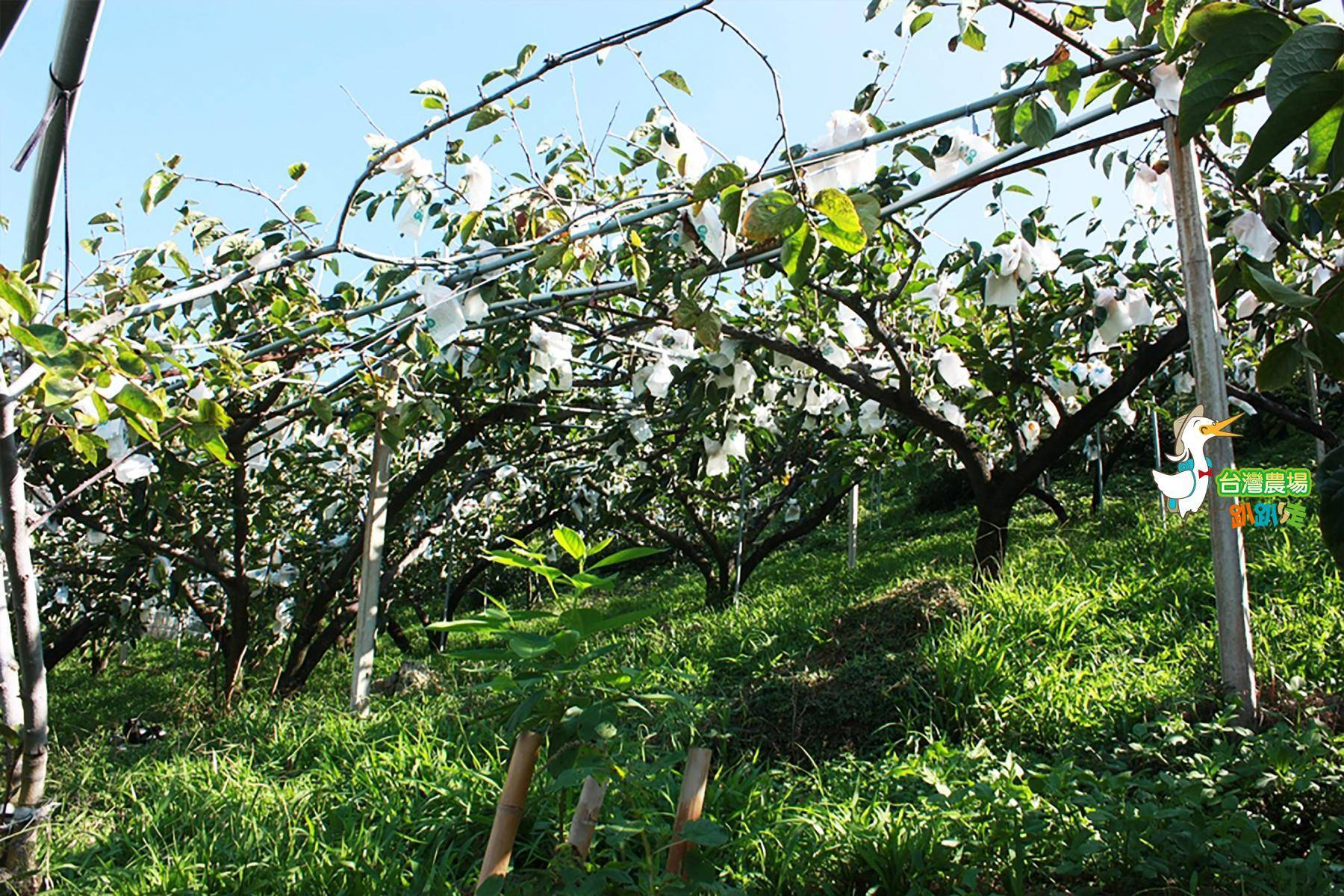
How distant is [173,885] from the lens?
200cm

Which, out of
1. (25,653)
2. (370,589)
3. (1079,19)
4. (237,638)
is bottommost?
(25,653)

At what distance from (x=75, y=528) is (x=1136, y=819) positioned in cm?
550

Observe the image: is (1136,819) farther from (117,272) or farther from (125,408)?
(117,272)

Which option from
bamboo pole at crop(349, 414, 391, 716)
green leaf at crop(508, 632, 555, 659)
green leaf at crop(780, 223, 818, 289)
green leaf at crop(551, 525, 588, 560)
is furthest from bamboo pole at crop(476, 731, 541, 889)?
bamboo pole at crop(349, 414, 391, 716)

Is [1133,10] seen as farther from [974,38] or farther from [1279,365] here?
[1279,365]

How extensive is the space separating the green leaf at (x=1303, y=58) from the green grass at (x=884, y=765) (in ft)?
3.42

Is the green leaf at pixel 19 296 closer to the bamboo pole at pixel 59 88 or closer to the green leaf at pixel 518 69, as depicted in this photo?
the bamboo pole at pixel 59 88

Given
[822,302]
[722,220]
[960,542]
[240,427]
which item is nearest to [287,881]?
[722,220]

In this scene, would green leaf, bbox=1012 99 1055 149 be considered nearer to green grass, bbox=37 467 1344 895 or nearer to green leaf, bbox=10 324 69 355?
green grass, bbox=37 467 1344 895

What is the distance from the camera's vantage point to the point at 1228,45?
2.53 feet

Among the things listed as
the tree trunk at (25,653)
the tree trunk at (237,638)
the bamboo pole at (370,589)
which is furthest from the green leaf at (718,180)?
the tree trunk at (237,638)

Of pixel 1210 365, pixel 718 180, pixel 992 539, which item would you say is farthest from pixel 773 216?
pixel 992 539

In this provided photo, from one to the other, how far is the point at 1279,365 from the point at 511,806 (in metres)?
1.29

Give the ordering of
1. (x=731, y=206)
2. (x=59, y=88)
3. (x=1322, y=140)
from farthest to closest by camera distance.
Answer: (x=731, y=206)
(x=59, y=88)
(x=1322, y=140)
